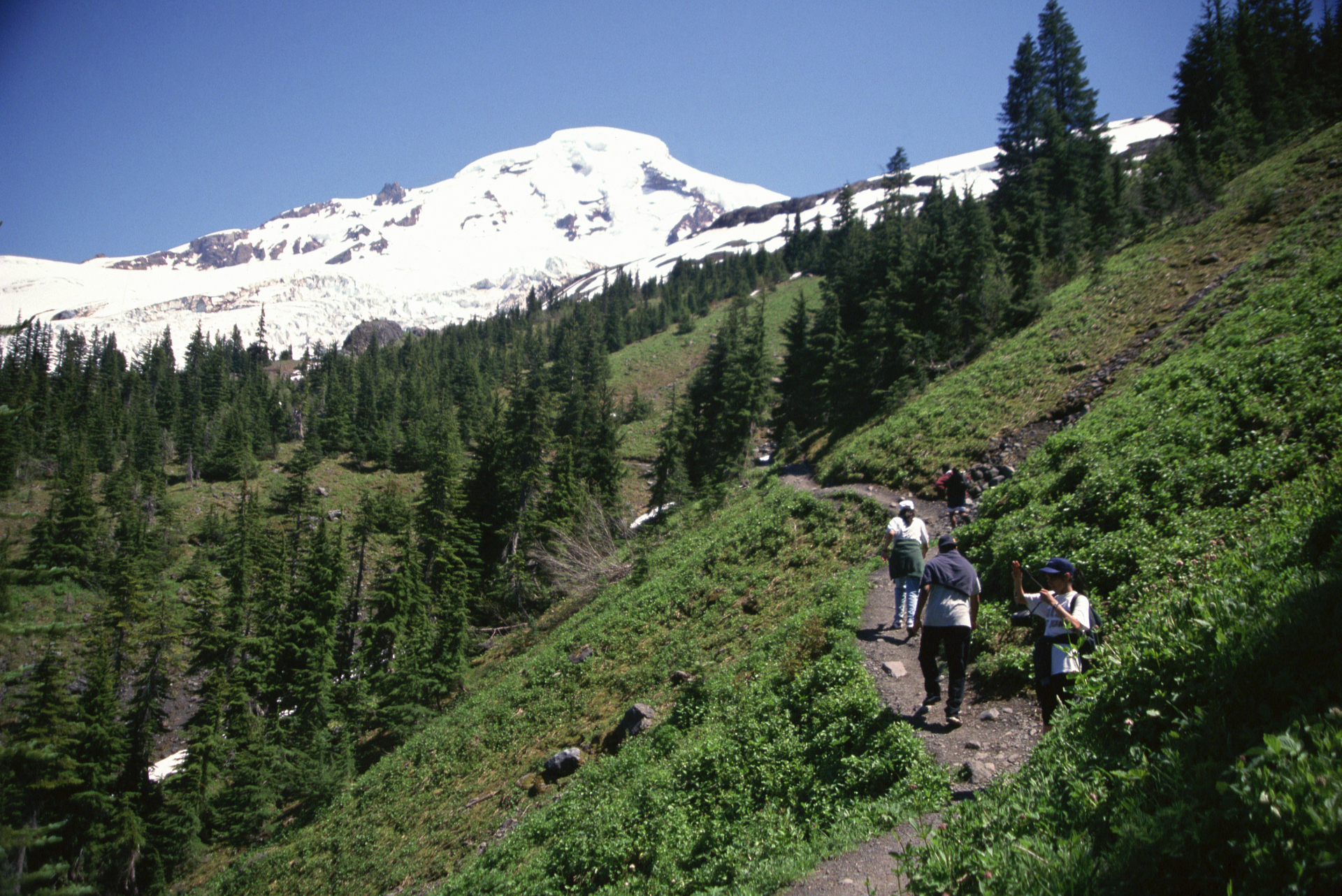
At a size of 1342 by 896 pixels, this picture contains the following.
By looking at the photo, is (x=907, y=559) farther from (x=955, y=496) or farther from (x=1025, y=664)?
(x=955, y=496)

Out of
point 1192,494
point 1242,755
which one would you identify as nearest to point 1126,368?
point 1192,494

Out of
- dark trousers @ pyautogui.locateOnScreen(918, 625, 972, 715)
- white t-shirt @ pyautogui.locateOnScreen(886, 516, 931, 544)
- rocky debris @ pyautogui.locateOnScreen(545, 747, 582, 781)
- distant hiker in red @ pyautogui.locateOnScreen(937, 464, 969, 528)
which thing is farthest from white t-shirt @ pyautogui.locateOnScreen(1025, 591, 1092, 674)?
rocky debris @ pyautogui.locateOnScreen(545, 747, 582, 781)

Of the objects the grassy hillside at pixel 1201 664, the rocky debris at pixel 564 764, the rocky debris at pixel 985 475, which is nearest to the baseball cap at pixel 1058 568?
the grassy hillside at pixel 1201 664

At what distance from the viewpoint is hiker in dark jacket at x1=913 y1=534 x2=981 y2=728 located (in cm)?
798

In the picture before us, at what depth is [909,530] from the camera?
39.3 ft

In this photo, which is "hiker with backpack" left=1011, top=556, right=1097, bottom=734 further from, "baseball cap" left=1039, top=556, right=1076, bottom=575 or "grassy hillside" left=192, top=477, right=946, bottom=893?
"grassy hillside" left=192, top=477, right=946, bottom=893

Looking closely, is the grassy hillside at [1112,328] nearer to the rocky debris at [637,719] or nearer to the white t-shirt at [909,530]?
the white t-shirt at [909,530]

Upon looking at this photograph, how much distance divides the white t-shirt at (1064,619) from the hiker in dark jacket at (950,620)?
113 centimetres

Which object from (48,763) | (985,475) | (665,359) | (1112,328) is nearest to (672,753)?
(985,475)

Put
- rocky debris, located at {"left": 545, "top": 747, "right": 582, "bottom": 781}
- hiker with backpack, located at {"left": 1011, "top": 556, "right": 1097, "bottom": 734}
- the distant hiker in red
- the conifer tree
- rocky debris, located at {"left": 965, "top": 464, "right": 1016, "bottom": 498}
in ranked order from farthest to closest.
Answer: the conifer tree
rocky debris, located at {"left": 965, "top": 464, "right": 1016, "bottom": 498}
the distant hiker in red
rocky debris, located at {"left": 545, "top": 747, "right": 582, "bottom": 781}
hiker with backpack, located at {"left": 1011, "top": 556, "right": 1097, "bottom": 734}

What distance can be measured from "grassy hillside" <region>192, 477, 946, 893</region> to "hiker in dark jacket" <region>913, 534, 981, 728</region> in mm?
765

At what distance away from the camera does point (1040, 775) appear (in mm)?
5156

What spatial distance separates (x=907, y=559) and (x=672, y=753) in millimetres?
5694

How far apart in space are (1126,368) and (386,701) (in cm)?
3279
